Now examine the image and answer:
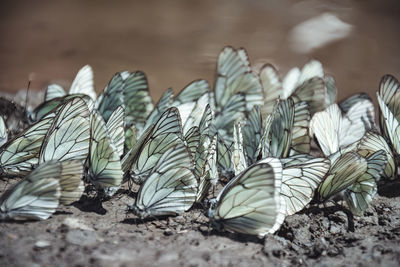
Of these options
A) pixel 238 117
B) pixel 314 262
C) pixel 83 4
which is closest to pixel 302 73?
pixel 238 117

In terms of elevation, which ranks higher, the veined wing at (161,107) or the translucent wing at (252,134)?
the veined wing at (161,107)

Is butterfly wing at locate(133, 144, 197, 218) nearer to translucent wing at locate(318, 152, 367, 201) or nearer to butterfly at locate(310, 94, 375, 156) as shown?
translucent wing at locate(318, 152, 367, 201)

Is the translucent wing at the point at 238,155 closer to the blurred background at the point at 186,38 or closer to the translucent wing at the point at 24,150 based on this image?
the translucent wing at the point at 24,150

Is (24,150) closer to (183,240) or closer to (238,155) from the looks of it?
(183,240)

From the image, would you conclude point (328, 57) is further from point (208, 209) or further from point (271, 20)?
point (208, 209)

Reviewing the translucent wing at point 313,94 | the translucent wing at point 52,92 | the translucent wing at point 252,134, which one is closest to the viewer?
the translucent wing at point 252,134

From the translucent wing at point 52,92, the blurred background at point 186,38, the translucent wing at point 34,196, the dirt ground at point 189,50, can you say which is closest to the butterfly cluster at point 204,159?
the translucent wing at point 34,196

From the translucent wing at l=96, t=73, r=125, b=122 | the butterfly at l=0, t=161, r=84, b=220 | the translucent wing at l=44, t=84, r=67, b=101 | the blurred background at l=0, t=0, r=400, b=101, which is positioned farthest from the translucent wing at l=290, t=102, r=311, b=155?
the blurred background at l=0, t=0, r=400, b=101
